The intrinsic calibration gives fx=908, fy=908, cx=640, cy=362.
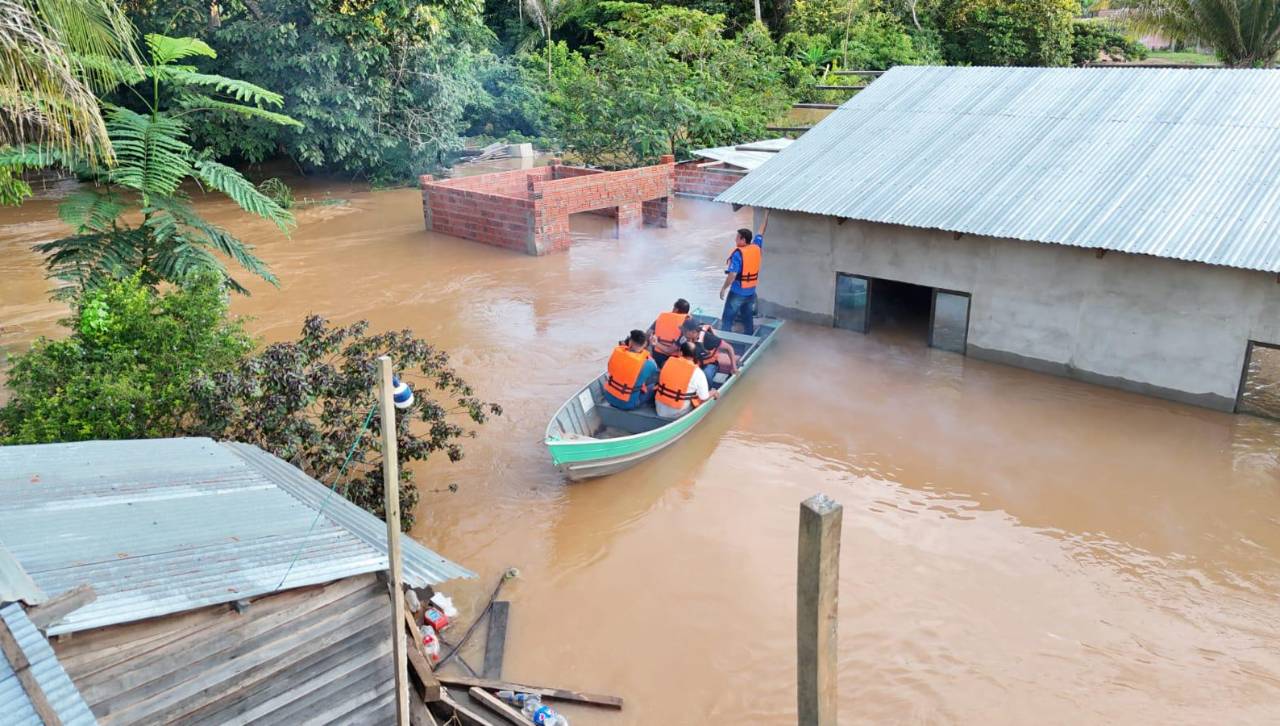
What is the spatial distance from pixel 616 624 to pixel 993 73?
13498 mm

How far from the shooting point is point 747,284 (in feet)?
47.7

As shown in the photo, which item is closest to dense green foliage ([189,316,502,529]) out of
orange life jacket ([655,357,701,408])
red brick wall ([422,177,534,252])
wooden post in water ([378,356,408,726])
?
orange life jacket ([655,357,701,408])

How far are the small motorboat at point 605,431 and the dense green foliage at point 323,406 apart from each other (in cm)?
100

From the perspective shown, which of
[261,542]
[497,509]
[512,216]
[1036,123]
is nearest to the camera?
[261,542]

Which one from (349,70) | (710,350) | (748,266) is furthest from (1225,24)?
(349,70)

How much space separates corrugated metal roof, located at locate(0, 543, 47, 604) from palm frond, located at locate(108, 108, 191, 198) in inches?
261

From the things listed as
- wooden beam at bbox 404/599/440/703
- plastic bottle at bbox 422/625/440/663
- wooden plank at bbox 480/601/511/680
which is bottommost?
wooden plank at bbox 480/601/511/680

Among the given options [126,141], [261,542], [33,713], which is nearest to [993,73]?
[126,141]

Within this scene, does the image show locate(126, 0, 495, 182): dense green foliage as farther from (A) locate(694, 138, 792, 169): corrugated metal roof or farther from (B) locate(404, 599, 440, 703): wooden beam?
(B) locate(404, 599, 440, 703): wooden beam

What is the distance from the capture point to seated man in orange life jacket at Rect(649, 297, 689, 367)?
12.4 m

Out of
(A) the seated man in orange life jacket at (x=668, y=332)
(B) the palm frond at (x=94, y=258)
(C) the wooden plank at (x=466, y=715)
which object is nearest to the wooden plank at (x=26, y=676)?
(C) the wooden plank at (x=466, y=715)

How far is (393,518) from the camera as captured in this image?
16.6ft

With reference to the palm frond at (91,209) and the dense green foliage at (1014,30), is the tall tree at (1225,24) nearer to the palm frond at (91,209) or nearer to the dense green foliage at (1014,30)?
the dense green foliage at (1014,30)

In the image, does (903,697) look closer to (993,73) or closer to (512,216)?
(993,73)
